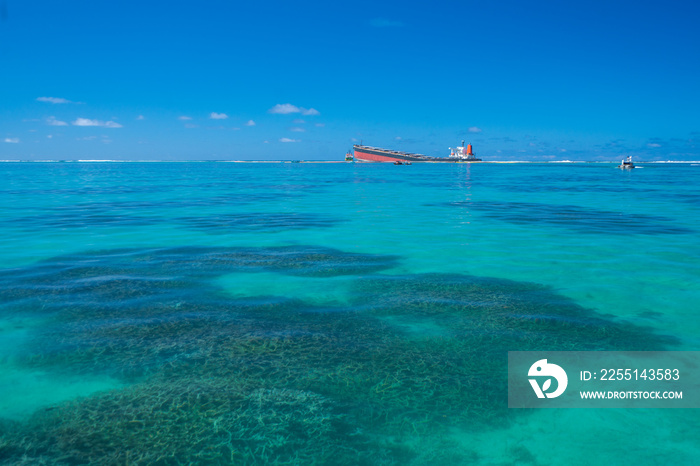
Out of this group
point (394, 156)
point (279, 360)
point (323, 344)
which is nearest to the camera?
point (279, 360)

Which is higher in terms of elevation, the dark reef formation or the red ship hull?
the red ship hull

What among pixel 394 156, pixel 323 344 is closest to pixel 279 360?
pixel 323 344

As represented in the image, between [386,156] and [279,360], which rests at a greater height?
[386,156]

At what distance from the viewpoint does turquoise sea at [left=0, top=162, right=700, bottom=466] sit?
11.3 ft

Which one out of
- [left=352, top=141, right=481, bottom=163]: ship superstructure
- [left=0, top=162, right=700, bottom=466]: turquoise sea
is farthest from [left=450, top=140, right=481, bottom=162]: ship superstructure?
[left=0, top=162, right=700, bottom=466]: turquoise sea

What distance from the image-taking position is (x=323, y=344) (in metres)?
5.07

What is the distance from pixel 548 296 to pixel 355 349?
3.79m

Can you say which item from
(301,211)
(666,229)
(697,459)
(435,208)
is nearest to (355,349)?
(697,459)

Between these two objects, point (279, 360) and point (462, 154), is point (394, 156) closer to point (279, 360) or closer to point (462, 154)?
point (462, 154)

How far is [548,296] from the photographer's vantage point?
702 cm

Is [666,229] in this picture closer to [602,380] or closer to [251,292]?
[602,380]

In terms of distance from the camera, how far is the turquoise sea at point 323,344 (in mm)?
3432

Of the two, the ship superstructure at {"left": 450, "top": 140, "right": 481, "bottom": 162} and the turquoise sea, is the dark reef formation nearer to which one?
the turquoise sea

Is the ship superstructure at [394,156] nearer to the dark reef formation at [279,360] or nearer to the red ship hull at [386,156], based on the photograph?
the red ship hull at [386,156]
